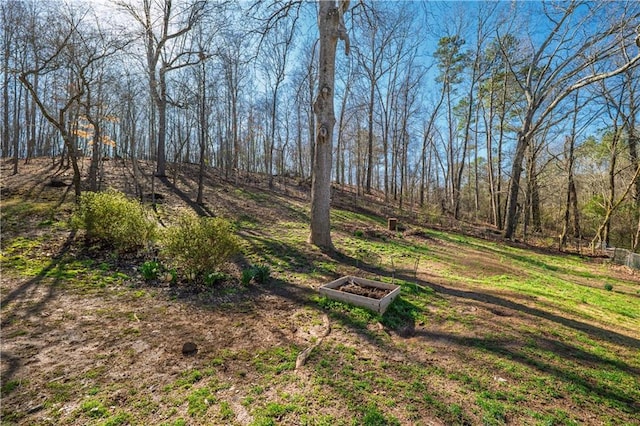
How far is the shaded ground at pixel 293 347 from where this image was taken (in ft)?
7.39

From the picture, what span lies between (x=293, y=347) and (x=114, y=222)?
4576 millimetres

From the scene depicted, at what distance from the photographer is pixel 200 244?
14.6 ft

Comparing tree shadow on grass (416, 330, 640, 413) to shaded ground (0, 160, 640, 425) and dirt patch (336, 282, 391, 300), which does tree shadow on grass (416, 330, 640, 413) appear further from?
dirt patch (336, 282, 391, 300)

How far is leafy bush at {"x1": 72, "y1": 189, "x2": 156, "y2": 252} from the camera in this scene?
17.8 feet

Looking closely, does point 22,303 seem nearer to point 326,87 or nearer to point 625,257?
point 326,87

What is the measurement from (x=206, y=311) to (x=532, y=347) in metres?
4.11

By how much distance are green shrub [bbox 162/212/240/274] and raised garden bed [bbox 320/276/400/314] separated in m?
1.80

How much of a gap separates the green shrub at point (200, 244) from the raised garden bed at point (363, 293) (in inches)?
70.9

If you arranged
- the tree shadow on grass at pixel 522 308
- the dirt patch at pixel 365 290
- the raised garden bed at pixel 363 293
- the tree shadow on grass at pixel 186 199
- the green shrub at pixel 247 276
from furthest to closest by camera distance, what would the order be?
the tree shadow on grass at pixel 186 199
the green shrub at pixel 247 276
the dirt patch at pixel 365 290
the raised garden bed at pixel 363 293
the tree shadow on grass at pixel 522 308

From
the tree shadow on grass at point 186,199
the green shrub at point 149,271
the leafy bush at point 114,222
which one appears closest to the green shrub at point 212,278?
the green shrub at point 149,271

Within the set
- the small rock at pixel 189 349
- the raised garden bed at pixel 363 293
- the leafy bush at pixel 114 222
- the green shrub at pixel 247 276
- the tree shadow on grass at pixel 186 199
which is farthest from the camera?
the tree shadow on grass at pixel 186 199

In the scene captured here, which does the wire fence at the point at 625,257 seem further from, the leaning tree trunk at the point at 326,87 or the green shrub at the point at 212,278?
the green shrub at the point at 212,278

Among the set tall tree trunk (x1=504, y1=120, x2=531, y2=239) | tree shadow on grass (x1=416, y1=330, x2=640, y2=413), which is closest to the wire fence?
tall tree trunk (x1=504, y1=120, x2=531, y2=239)

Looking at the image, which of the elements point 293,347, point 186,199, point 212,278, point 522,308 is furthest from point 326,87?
point 186,199
